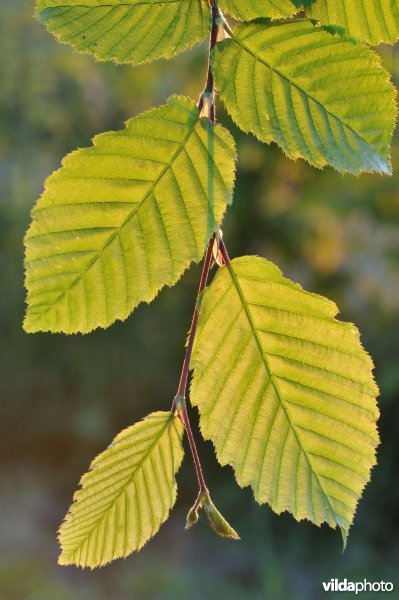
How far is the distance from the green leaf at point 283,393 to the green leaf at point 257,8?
11 centimetres

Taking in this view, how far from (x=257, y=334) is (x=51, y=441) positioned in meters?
6.04

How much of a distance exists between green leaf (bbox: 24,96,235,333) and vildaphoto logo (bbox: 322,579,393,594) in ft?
14.8

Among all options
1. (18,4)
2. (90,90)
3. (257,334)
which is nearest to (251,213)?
(90,90)

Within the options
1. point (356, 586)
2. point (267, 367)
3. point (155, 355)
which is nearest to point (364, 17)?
point (267, 367)

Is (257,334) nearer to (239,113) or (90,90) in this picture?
(239,113)

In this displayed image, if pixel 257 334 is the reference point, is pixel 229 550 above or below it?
above

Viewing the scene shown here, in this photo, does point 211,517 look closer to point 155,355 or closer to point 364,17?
point 364,17

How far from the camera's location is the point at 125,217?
1.18ft

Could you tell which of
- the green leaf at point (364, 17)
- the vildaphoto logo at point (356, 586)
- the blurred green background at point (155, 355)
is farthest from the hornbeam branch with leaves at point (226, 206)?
the vildaphoto logo at point (356, 586)

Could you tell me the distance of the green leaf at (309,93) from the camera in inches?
13.5

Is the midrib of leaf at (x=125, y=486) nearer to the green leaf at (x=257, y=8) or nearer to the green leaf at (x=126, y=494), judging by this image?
the green leaf at (x=126, y=494)

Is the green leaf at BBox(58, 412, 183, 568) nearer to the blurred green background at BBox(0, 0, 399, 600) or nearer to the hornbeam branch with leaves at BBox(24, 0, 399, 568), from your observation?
the hornbeam branch with leaves at BBox(24, 0, 399, 568)

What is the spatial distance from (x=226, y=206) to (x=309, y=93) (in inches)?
2.6

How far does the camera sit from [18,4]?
5.46m
